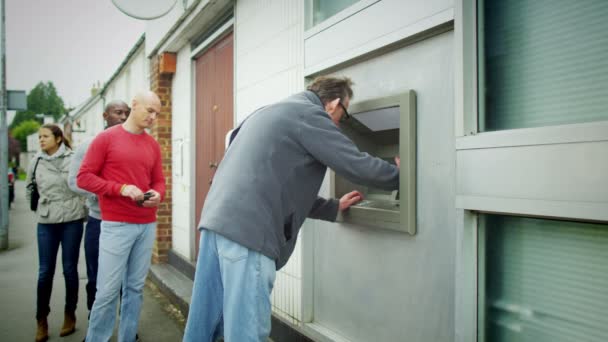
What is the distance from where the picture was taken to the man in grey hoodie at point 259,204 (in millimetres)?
1792

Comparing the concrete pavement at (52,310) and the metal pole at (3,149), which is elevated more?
the metal pole at (3,149)

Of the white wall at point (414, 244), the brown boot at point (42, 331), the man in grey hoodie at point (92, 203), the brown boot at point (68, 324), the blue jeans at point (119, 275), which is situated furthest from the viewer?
the brown boot at point (68, 324)

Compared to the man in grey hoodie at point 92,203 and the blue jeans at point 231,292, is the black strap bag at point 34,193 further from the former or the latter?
the blue jeans at point 231,292

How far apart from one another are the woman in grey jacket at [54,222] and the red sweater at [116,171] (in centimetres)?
69

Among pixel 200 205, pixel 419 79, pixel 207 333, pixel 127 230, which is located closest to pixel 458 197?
pixel 419 79

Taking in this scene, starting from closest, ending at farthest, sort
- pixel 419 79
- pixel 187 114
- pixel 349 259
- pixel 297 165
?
pixel 297 165 < pixel 419 79 < pixel 349 259 < pixel 187 114

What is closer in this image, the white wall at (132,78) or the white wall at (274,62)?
the white wall at (274,62)

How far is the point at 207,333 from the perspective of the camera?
1938mm

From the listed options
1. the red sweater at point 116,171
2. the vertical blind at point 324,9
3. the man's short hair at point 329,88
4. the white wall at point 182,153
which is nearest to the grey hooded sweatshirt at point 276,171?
the man's short hair at point 329,88

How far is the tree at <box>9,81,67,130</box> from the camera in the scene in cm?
8569

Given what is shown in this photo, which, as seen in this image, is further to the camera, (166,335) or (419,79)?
(166,335)

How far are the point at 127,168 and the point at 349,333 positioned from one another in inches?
69.9

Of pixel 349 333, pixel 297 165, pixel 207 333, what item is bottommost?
pixel 349 333

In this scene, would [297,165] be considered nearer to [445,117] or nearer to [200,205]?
[445,117]
